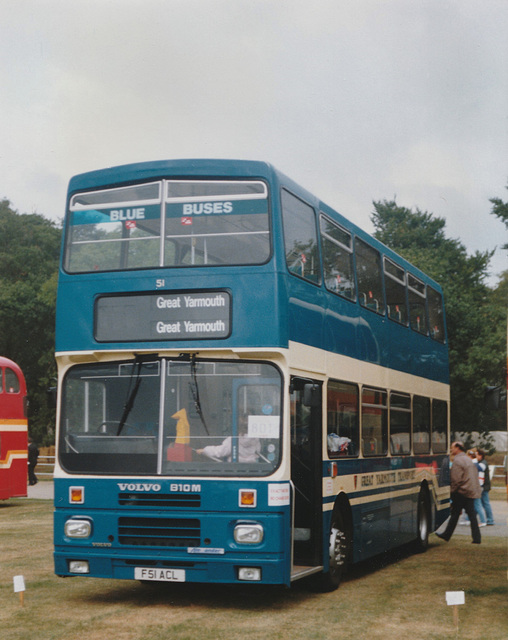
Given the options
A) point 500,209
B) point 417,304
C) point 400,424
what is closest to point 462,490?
point 400,424

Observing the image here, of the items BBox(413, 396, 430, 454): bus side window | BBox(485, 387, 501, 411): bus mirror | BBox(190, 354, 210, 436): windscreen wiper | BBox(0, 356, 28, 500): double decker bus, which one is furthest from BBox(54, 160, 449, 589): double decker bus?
BBox(0, 356, 28, 500): double decker bus

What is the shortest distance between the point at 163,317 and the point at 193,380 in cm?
77

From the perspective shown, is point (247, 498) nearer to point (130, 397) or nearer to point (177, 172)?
point (130, 397)

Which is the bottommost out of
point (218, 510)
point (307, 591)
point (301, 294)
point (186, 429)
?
point (307, 591)

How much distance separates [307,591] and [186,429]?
3074mm

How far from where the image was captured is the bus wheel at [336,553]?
1241cm

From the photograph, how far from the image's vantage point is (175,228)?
11.3m

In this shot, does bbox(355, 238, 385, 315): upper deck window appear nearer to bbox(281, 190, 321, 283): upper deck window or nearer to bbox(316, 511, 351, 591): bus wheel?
bbox(281, 190, 321, 283): upper deck window

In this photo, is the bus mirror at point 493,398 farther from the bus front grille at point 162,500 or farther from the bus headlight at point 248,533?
the bus front grille at point 162,500

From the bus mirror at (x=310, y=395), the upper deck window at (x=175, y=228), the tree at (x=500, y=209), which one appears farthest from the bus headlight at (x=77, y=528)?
the tree at (x=500, y=209)

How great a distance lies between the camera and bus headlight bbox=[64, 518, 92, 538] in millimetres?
11062

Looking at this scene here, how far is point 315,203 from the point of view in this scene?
12922mm

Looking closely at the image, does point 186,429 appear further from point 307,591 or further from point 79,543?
point 307,591

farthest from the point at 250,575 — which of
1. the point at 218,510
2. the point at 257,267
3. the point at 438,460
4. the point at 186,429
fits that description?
the point at 438,460
